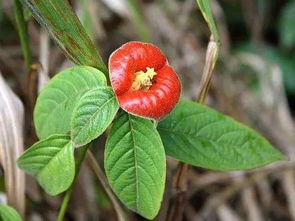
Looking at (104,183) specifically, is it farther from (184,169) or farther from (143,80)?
(143,80)

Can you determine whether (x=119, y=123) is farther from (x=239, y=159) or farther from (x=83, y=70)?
(x=239, y=159)

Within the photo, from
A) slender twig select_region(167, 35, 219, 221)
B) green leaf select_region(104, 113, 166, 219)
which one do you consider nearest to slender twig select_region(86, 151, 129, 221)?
slender twig select_region(167, 35, 219, 221)

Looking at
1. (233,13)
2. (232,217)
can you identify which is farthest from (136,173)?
(233,13)

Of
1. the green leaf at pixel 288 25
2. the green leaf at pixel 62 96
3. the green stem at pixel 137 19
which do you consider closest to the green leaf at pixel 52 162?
the green leaf at pixel 62 96

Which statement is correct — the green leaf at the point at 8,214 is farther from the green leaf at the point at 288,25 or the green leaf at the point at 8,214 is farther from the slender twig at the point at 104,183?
the green leaf at the point at 288,25

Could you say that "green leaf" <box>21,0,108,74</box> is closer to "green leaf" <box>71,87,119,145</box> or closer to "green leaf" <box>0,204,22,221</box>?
"green leaf" <box>71,87,119,145</box>
